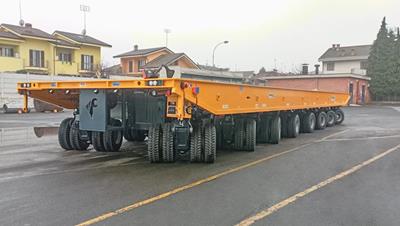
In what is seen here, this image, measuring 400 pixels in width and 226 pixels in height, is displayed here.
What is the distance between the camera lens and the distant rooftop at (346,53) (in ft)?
245

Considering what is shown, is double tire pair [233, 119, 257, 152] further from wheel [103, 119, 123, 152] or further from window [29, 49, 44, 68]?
window [29, 49, 44, 68]

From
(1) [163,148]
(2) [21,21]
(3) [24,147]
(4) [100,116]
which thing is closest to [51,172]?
(4) [100,116]

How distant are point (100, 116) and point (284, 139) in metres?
7.60

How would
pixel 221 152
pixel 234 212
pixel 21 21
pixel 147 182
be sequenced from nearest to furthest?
pixel 234 212, pixel 147 182, pixel 221 152, pixel 21 21

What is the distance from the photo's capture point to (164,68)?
382 inches

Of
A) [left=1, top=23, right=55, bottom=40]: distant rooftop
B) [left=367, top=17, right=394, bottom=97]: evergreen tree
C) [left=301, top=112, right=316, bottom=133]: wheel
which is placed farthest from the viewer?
[left=367, top=17, right=394, bottom=97]: evergreen tree

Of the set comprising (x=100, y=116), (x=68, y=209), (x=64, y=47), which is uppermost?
(x=64, y=47)

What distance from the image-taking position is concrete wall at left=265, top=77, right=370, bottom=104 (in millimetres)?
51031

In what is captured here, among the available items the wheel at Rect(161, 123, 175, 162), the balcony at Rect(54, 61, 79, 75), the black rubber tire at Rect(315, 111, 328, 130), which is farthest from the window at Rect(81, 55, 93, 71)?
the wheel at Rect(161, 123, 175, 162)

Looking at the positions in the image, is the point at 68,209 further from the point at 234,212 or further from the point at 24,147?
the point at 24,147

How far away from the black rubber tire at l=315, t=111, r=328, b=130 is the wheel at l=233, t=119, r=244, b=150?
8286mm

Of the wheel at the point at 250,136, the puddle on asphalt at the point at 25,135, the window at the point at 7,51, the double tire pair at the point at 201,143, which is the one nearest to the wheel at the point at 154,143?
the double tire pair at the point at 201,143

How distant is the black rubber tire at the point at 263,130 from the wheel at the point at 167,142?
493 centimetres

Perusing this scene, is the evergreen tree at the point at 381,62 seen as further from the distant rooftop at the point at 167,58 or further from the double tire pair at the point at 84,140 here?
the double tire pair at the point at 84,140
